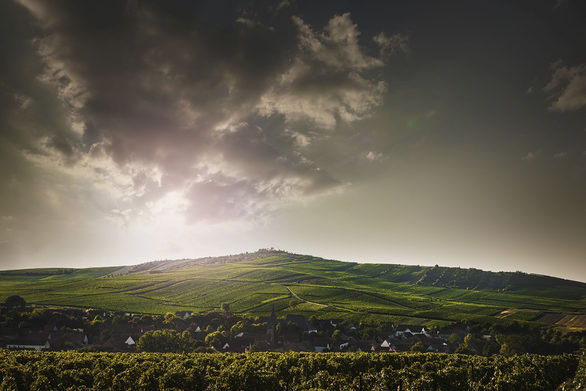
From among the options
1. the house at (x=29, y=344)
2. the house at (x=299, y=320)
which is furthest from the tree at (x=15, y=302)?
the house at (x=299, y=320)

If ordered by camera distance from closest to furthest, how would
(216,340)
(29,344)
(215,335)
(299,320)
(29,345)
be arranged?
(216,340), (29,345), (29,344), (215,335), (299,320)

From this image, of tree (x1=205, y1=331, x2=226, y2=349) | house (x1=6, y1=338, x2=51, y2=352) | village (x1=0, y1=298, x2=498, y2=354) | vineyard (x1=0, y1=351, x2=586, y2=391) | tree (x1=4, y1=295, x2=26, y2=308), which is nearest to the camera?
vineyard (x1=0, y1=351, x2=586, y2=391)

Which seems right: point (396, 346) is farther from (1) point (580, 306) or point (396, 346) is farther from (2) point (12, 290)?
(2) point (12, 290)

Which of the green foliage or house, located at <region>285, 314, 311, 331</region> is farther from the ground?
the green foliage

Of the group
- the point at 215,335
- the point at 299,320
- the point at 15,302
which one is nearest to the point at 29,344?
the point at 215,335

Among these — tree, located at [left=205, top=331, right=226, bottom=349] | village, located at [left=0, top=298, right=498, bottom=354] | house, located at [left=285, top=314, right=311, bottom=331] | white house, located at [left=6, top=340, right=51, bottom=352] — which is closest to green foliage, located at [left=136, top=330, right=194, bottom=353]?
village, located at [left=0, top=298, right=498, bottom=354]

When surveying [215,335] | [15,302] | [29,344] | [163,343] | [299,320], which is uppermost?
[163,343]

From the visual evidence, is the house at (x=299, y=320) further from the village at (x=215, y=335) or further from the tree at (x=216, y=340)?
the tree at (x=216, y=340)

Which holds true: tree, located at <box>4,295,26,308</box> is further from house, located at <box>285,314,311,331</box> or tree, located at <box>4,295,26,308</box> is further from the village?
house, located at <box>285,314,311,331</box>

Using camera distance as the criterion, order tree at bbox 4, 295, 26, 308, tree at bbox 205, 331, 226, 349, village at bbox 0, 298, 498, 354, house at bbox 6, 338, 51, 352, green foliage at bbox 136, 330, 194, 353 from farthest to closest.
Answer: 1. tree at bbox 4, 295, 26, 308
2. house at bbox 6, 338, 51, 352
3. tree at bbox 205, 331, 226, 349
4. village at bbox 0, 298, 498, 354
5. green foliage at bbox 136, 330, 194, 353

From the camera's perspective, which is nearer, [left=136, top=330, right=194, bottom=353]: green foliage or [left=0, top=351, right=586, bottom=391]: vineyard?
[left=0, top=351, right=586, bottom=391]: vineyard

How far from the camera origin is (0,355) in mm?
37000

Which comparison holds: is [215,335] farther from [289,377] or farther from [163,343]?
[289,377]

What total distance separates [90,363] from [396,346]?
88811mm
